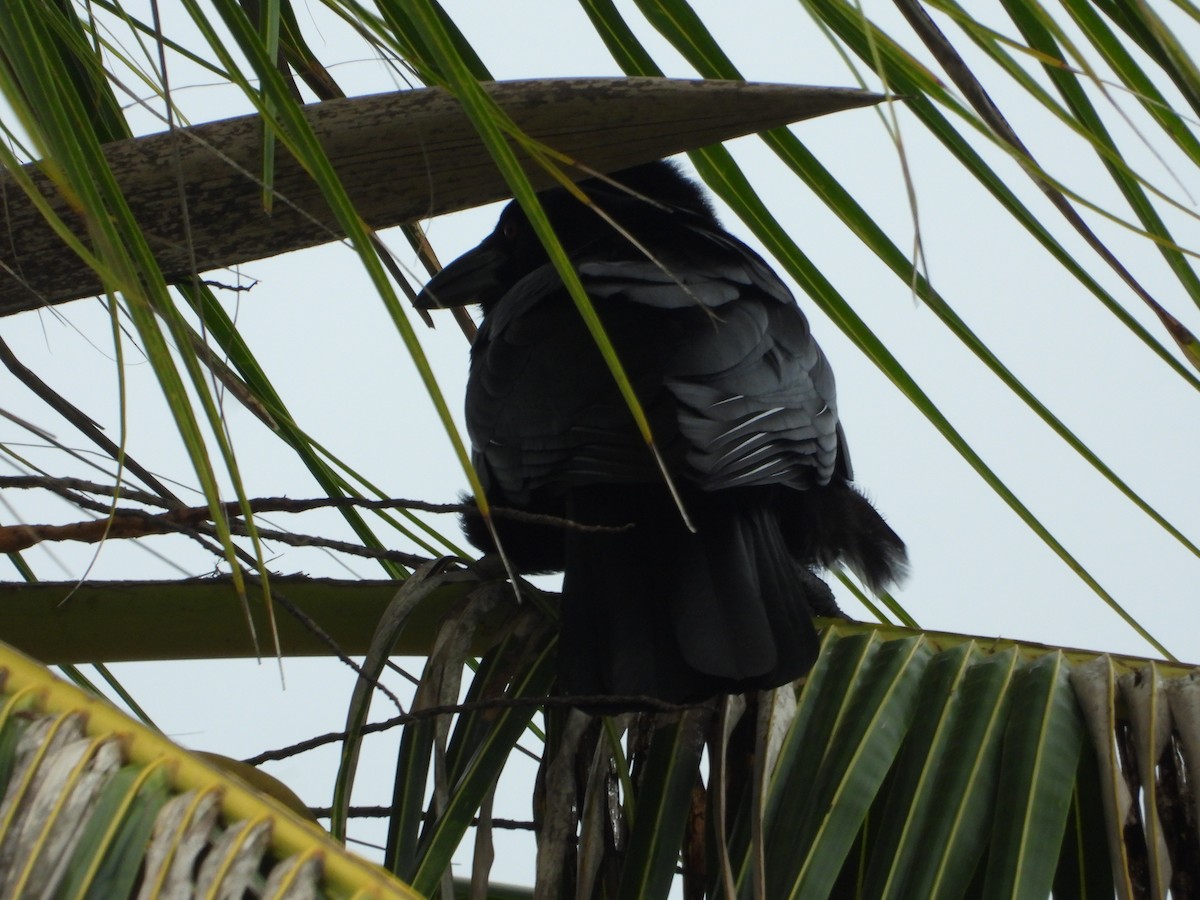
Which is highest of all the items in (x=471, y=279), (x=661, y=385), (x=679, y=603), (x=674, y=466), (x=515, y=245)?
(x=515, y=245)

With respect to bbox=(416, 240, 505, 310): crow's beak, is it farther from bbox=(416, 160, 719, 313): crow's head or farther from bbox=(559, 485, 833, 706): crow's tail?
bbox=(559, 485, 833, 706): crow's tail

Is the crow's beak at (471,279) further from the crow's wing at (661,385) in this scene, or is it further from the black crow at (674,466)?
the crow's wing at (661,385)

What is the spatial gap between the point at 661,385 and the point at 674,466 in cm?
19

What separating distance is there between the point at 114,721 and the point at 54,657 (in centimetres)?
95

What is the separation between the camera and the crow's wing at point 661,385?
2088 millimetres

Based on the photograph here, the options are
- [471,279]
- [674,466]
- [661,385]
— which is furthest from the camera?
[471,279]

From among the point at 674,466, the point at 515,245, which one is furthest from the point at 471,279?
the point at 674,466

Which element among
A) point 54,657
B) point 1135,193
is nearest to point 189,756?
Answer: point 54,657

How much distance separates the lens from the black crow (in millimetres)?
1753

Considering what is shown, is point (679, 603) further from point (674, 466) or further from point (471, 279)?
point (471, 279)

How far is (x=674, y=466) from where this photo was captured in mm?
2033

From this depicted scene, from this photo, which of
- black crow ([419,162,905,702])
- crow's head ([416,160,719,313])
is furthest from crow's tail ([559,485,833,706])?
crow's head ([416,160,719,313])

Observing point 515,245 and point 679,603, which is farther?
point 515,245

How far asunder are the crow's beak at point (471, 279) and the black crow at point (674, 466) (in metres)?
0.58
